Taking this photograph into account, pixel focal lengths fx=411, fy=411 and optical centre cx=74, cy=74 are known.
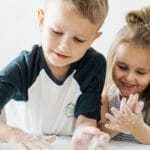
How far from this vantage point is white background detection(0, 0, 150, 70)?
48.8 inches

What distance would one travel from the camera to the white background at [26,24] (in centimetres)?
124

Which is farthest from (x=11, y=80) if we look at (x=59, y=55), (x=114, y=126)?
(x=114, y=126)

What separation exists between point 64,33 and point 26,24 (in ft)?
1.90

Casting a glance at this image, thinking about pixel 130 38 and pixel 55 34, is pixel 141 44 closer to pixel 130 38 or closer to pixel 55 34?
pixel 130 38

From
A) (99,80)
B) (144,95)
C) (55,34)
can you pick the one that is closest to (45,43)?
(55,34)

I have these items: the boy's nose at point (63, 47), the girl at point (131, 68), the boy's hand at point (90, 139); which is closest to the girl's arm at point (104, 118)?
the girl at point (131, 68)

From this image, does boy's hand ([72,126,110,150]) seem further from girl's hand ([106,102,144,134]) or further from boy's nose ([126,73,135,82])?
boy's nose ([126,73,135,82])

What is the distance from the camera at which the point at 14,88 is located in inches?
29.9

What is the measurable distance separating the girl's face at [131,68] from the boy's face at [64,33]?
12cm

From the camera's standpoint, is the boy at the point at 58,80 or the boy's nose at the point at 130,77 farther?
the boy's nose at the point at 130,77

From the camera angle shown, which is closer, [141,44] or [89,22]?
[89,22]

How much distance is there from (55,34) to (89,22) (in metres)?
0.06

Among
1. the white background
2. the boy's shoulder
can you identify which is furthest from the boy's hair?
the white background

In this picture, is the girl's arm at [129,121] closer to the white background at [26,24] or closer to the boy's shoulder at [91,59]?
the boy's shoulder at [91,59]
